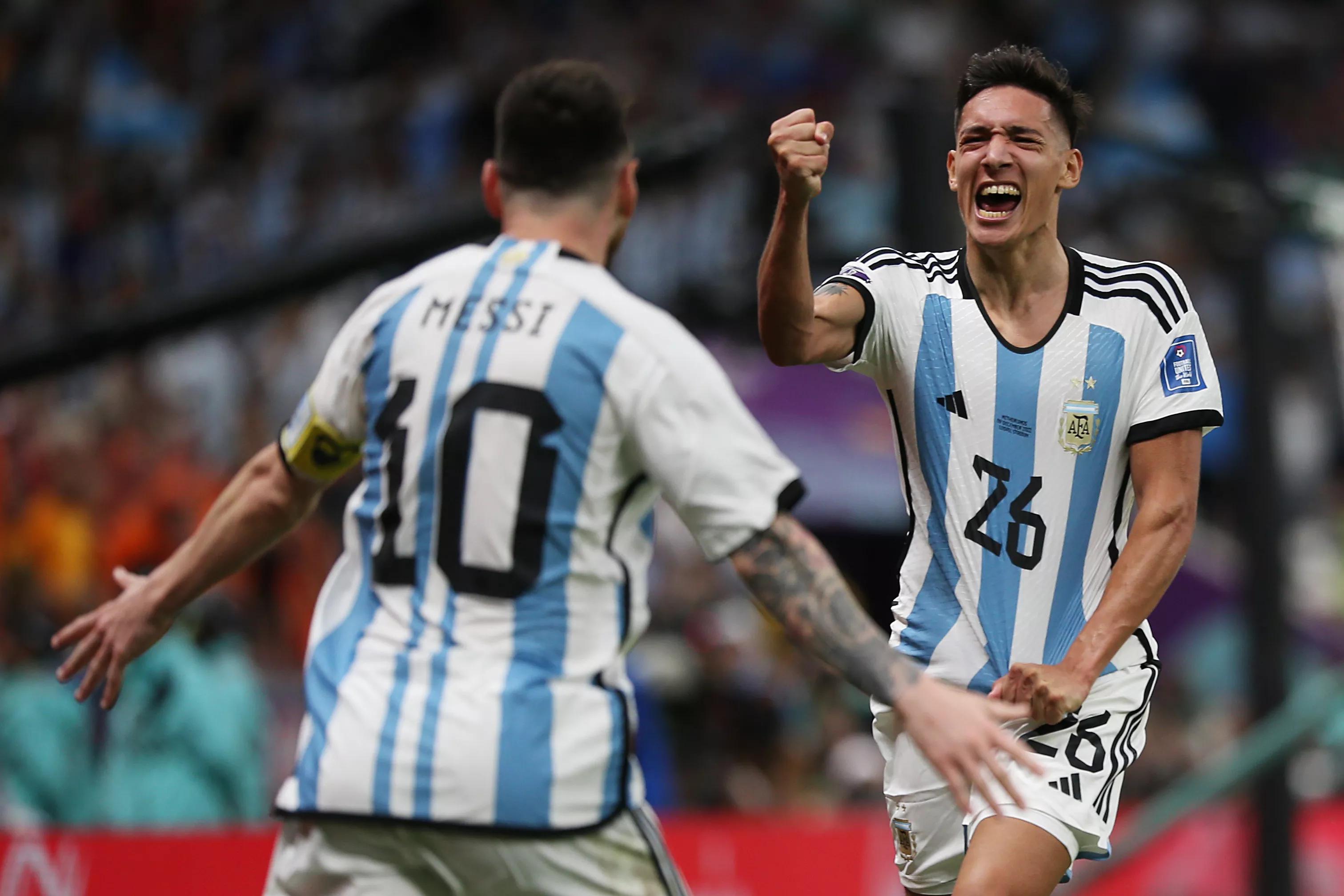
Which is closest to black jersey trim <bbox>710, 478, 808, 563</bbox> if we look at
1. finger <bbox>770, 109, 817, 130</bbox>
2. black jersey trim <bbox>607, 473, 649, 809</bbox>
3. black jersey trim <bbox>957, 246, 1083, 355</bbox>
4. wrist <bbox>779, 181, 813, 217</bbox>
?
black jersey trim <bbox>607, 473, 649, 809</bbox>

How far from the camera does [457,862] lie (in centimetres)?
318

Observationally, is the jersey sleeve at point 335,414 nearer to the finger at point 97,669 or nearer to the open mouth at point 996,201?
the finger at point 97,669

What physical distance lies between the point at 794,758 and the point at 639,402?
606 cm

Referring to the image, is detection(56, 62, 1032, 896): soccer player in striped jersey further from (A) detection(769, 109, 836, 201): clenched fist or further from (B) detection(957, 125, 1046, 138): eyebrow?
(B) detection(957, 125, 1046, 138): eyebrow

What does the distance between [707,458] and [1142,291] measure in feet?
4.60

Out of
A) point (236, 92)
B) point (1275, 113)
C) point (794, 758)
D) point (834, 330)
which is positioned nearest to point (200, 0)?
point (236, 92)

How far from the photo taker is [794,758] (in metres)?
9.02

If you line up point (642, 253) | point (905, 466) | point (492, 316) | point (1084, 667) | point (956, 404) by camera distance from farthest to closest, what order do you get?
1. point (642, 253)
2. point (905, 466)
3. point (956, 404)
4. point (1084, 667)
5. point (492, 316)

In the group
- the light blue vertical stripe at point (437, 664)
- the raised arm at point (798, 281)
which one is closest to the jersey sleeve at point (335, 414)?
the light blue vertical stripe at point (437, 664)

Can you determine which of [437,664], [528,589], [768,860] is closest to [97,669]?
[437,664]

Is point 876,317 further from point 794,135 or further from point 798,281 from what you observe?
point 794,135

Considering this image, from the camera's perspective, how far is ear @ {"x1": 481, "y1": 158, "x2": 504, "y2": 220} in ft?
11.4

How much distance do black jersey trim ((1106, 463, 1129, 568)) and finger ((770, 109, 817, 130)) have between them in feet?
3.49

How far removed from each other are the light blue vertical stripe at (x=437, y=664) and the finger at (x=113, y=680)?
82 cm
